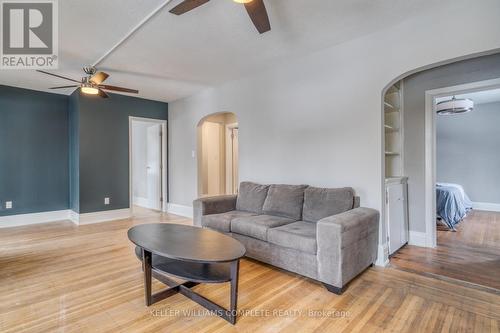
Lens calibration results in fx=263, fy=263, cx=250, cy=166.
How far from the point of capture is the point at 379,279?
2.52 m

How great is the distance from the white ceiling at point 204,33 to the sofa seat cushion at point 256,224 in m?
2.07

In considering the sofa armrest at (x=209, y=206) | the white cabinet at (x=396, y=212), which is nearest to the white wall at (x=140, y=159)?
the sofa armrest at (x=209, y=206)

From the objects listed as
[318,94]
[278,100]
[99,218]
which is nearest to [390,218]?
[318,94]

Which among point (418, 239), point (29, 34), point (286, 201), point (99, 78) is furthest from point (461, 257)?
point (29, 34)

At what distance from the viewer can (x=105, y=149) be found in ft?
17.1

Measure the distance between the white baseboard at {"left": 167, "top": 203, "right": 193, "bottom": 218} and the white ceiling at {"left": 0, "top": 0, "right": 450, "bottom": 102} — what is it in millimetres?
2685

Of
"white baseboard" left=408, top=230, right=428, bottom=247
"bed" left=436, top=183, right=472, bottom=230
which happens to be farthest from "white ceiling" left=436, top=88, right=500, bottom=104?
"white baseboard" left=408, top=230, right=428, bottom=247

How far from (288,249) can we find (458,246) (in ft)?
8.36

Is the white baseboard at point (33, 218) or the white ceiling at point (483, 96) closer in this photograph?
the white baseboard at point (33, 218)

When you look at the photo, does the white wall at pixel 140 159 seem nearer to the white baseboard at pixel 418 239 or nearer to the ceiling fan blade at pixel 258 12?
the ceiling fan blade at pixel 258 12

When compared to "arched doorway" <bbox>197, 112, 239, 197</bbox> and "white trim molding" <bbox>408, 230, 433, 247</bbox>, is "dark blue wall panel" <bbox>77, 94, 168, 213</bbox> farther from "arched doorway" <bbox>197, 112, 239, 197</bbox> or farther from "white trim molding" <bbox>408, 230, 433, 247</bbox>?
"white trim molding" <bbox>408, 230, 433, 247</bbox>

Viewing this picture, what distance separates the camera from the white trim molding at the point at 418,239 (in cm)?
348

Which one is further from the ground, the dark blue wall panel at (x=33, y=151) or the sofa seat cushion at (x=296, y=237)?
the dark blue wall panel at (x=33, y=151)

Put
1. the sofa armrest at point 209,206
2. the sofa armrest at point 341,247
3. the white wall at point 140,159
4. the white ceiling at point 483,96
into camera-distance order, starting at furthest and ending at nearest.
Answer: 1. the white wall at point 140,159
2. the white ceiling at point 483,96
3. the sofa armrest at point 209,206
4. the sofa armrest at point 341,247
